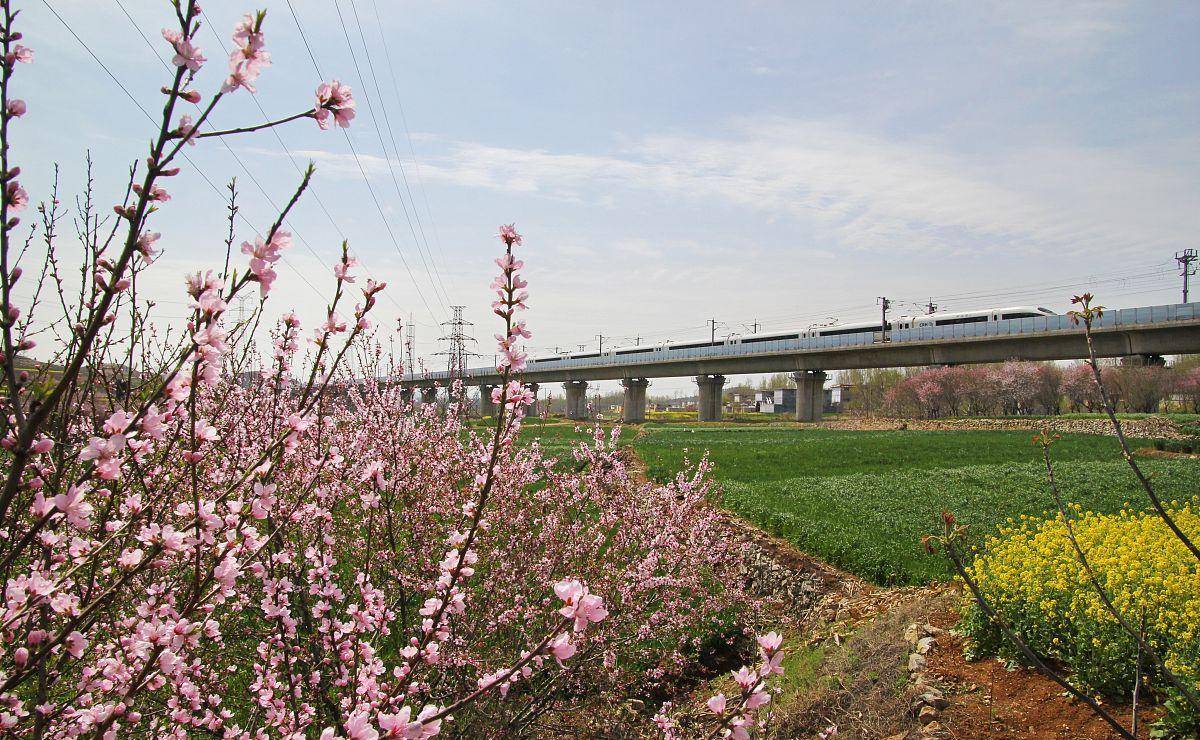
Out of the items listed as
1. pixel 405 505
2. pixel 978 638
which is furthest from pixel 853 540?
pixel 405 505

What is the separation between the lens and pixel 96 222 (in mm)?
3256

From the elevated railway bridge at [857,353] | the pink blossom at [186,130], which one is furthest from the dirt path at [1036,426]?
the pink blossom at [186,130]

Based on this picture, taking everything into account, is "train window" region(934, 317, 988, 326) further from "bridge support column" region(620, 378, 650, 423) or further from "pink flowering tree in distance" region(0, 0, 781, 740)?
"pink flowering tree in distance" region(0, 0, 781, 740)

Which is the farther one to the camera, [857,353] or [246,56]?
[857,353]

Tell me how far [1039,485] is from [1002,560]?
11.8 metres

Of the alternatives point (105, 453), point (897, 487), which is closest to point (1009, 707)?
point (105, 453)

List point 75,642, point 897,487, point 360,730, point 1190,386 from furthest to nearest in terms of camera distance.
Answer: point 1190,386 → point 897,487 → point 75,642 → point 360,730

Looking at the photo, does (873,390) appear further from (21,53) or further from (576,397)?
(21,53)

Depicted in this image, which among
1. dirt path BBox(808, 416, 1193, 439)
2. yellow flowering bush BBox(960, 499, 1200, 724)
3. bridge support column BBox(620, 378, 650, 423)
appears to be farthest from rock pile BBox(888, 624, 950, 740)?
bridge support column BBox(620, 378, 650, 423)

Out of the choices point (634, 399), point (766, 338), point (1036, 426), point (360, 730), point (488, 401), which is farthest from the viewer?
point (634, 399)

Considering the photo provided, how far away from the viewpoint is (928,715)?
4844 mm

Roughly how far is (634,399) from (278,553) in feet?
181

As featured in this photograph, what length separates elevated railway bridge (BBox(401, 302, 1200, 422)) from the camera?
31969mm

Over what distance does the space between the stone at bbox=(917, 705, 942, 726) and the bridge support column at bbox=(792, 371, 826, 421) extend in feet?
152
